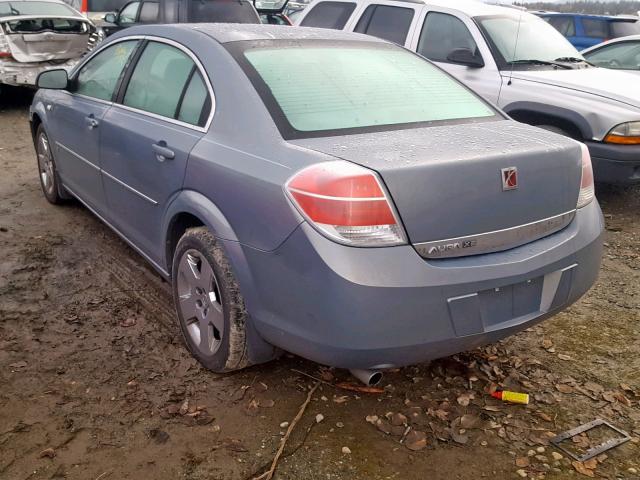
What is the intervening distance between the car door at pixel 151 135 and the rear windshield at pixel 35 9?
648 centimetres

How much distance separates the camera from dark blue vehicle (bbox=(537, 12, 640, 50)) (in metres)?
13.9

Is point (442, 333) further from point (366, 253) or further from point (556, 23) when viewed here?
point (556, 23)

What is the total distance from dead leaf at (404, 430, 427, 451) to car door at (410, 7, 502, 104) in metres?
4.24

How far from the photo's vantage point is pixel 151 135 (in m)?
3.43

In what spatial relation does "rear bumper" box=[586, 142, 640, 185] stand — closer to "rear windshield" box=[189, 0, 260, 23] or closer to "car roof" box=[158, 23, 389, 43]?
"car roof" box=[158, 23, 389, 43]

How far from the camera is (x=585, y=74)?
247 inches

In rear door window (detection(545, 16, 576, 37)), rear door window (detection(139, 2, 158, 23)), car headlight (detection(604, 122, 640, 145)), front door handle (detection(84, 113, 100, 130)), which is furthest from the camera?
rear door window (detection(545, 16, 576, 37))

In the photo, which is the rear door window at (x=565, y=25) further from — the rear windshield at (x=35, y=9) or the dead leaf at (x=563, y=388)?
the dead leaf at (x=563, y=388)

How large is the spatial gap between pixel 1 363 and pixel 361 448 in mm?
1888

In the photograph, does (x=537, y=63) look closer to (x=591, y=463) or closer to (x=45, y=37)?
(x=591, y=463)

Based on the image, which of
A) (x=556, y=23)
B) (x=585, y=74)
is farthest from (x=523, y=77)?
(x=556, y=23)

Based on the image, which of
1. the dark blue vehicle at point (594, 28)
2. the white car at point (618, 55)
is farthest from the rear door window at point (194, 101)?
the dark blue vehicle at point (594, 28)

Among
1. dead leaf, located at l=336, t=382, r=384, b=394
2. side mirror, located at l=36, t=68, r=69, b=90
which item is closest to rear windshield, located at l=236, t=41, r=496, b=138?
dead leaf, located at l=336, t=382, r=384, b=394

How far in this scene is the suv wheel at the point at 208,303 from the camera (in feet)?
9.34
